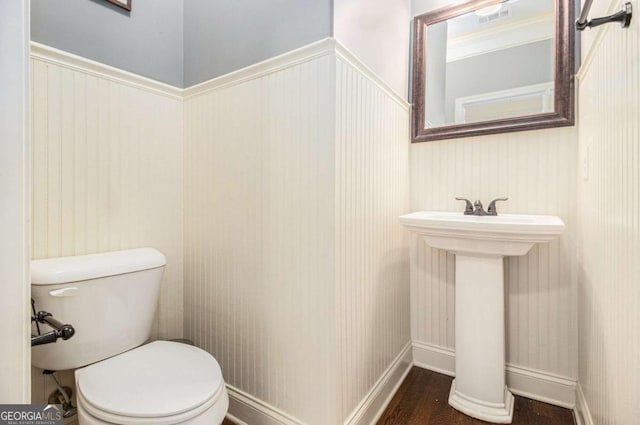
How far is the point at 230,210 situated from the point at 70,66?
0.84 meters

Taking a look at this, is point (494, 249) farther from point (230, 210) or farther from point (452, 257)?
point (230, 210)

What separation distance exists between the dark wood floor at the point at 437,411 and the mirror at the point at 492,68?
4.45ft

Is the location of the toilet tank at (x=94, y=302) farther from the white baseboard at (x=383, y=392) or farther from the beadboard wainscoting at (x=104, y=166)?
the white baseboard at (x=383, y=392)

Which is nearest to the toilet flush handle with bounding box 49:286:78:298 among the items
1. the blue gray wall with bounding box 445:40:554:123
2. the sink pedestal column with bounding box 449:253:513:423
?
the sink pedestal column with bounding box 449:253:513:423

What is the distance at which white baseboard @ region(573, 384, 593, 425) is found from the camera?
1.23 m

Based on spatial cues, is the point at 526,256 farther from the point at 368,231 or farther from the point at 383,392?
the point at 383,392

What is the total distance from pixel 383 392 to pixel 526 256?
99cm

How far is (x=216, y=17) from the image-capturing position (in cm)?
150

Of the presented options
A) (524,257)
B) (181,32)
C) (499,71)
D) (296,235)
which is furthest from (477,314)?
(181,32)

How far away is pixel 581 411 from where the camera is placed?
1.35 metres

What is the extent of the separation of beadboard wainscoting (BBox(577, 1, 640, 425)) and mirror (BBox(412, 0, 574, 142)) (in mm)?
148

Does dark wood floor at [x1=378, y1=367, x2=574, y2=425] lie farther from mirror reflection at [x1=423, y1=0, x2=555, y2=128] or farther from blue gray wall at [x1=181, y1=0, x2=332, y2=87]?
blue gray wall at [x1=181, y1=0, x2=332, y2=87]

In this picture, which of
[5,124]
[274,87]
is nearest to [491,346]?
[274,87]

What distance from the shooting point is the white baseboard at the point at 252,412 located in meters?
1.27
